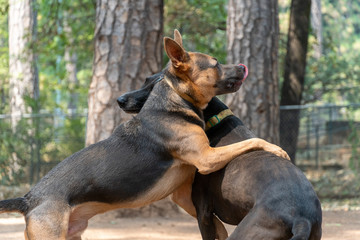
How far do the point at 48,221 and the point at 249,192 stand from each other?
1.69 m

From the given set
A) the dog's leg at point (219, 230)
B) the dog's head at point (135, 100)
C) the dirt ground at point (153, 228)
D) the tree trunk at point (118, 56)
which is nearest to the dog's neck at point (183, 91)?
the dog's head at point (135, 100)

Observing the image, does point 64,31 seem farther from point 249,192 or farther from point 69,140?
point 249,192

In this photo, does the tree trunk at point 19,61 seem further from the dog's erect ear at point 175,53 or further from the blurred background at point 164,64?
the dog's erect ear at point 175,53

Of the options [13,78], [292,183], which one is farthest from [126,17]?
[13,78]

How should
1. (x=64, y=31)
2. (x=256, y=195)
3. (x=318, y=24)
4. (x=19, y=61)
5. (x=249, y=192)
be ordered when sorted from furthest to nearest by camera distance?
(x=318, y=24), (x=19, y=61), (x=64, y=31), (x=249, y=192), (x=256, y=195)

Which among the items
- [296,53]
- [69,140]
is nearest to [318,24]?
[296,53]

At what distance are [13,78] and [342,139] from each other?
1008 cm

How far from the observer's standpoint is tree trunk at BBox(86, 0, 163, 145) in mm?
8195

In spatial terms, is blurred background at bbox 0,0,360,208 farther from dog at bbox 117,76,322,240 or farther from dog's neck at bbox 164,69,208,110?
dog's neck at bbox 164,69,208,110

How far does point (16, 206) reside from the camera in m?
4.52

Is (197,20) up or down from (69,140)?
up

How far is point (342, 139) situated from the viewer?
42.9ft

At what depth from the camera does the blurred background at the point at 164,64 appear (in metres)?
8.31

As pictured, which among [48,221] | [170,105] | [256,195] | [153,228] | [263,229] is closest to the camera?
[263,229]
